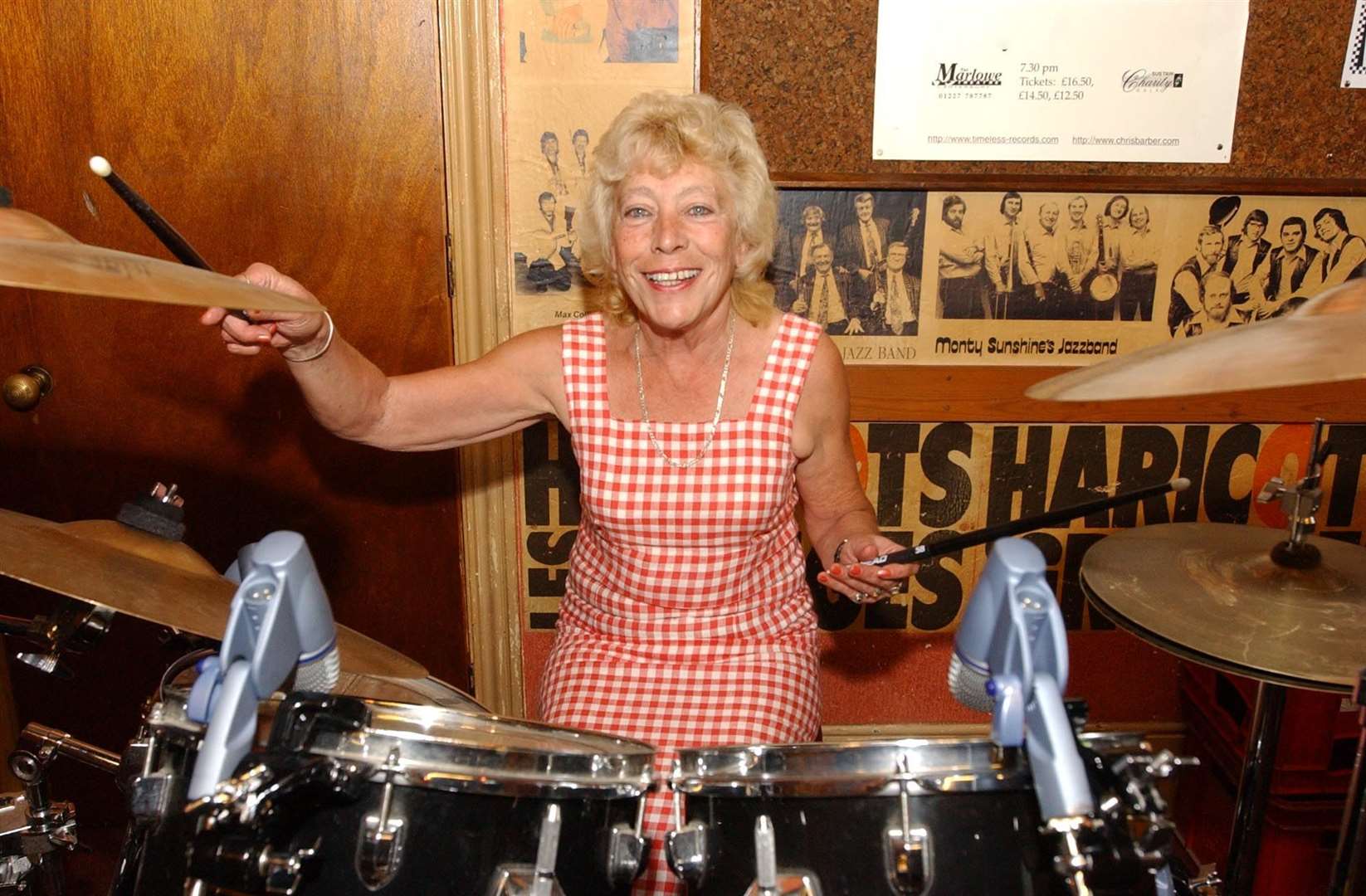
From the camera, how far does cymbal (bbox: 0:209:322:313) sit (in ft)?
2.79

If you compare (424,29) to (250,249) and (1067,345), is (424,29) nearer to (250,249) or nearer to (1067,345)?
(250,249)

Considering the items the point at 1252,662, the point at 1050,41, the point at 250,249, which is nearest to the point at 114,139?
the point at 250,249

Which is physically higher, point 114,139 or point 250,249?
point 114,139

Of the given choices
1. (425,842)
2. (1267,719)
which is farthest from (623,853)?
(1267,719)

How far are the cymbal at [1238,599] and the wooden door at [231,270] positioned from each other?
1227 mm

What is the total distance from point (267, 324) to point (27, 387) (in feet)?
3.02

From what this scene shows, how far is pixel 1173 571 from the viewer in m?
1.43

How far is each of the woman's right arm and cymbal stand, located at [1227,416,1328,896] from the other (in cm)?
106

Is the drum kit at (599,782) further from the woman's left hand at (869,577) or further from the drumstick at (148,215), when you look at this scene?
the woman's left hand at (869,577)

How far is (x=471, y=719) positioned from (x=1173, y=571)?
99 cm

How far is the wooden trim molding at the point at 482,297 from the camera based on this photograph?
1759 mm

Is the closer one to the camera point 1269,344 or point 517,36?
A: point 1269,344

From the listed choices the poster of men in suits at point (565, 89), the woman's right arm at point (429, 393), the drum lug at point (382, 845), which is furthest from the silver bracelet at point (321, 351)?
the drum lug at point (382, 845)

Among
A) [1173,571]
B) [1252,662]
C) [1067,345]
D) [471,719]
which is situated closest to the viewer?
[471,719]
